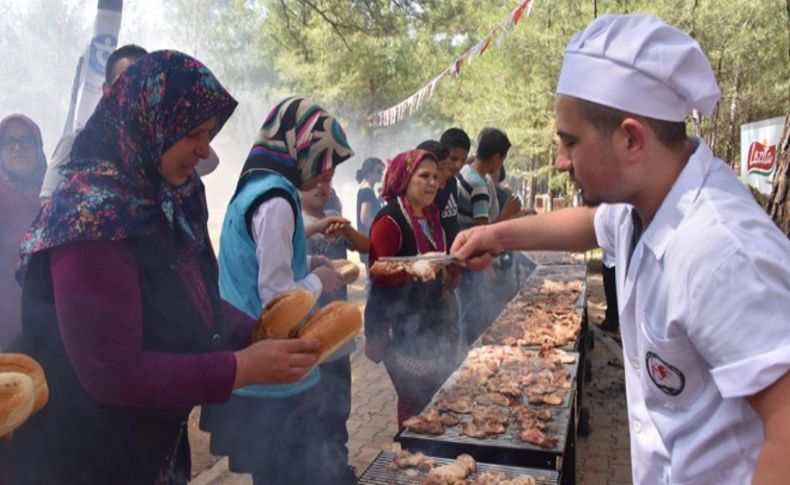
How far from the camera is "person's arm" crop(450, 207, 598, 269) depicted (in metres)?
2.36

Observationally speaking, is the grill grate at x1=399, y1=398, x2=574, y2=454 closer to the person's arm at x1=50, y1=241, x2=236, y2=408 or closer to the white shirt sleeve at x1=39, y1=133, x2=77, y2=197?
the person's arm at x1=50, y1=241, x2=236, y2=408

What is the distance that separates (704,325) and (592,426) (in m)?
4.68

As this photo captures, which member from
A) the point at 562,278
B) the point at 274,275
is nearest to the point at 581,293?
the point at 562,278

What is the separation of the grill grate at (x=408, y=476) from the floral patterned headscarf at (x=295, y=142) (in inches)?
56.3

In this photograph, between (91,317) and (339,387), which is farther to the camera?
(339,387)

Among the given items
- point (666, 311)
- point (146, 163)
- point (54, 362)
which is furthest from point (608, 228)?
point (54, 362)

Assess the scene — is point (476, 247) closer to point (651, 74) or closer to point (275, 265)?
point (275, 265)

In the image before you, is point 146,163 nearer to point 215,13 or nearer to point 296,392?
point 296,392

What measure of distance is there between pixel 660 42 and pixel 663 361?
2.53 feet

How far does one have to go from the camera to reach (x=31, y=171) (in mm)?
3842

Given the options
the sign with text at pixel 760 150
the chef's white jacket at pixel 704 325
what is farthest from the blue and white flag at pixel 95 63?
the sign with text at pixel 760 150

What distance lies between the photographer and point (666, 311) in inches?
52.7

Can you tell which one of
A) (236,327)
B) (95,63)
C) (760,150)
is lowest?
(236,327)

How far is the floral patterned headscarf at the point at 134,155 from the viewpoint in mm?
1666
